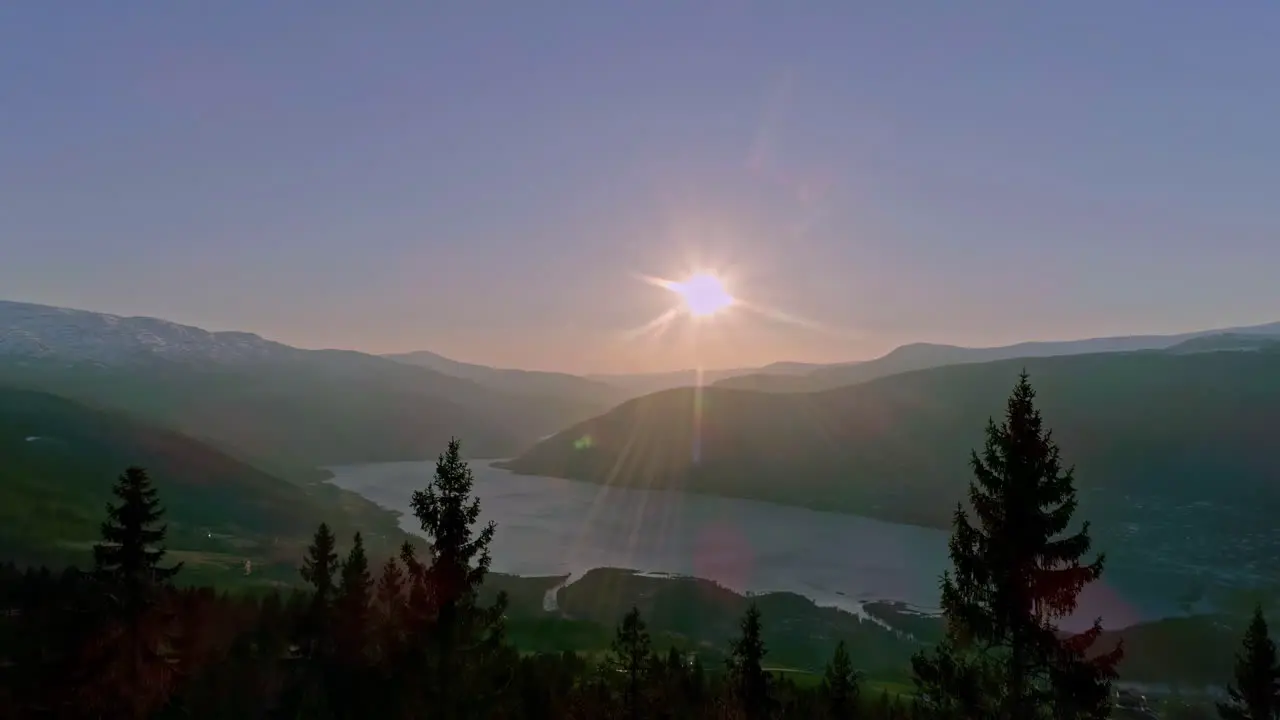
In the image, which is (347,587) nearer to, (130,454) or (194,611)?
(194,611)

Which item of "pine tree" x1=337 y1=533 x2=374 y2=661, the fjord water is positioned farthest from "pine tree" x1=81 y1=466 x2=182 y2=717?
the fjord water

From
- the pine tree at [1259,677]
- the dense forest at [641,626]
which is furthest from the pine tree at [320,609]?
the pine tree at [1259,677]

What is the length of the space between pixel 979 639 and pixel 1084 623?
103604 mm

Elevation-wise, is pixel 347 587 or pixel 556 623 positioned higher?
pixel 347 587

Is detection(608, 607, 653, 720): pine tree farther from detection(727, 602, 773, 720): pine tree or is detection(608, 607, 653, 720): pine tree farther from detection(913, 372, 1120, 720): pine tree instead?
detection(913, 372, 1120, 720): pine tree

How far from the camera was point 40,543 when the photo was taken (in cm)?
11962

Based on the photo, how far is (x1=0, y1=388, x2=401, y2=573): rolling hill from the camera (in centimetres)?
12975

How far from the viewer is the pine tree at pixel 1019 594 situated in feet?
51.6

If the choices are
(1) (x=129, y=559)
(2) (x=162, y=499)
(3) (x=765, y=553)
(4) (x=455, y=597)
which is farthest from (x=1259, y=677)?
(2) (x=162, y=499)

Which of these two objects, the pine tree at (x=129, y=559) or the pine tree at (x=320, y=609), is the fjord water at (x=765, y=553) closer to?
the pine tree at (x=320, y=609)

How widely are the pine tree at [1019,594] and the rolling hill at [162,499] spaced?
130 meters

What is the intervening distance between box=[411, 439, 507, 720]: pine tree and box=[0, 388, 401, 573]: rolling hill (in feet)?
394

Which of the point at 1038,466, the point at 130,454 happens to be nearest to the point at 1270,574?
the point at 1038,466

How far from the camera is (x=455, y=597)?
19156mm
